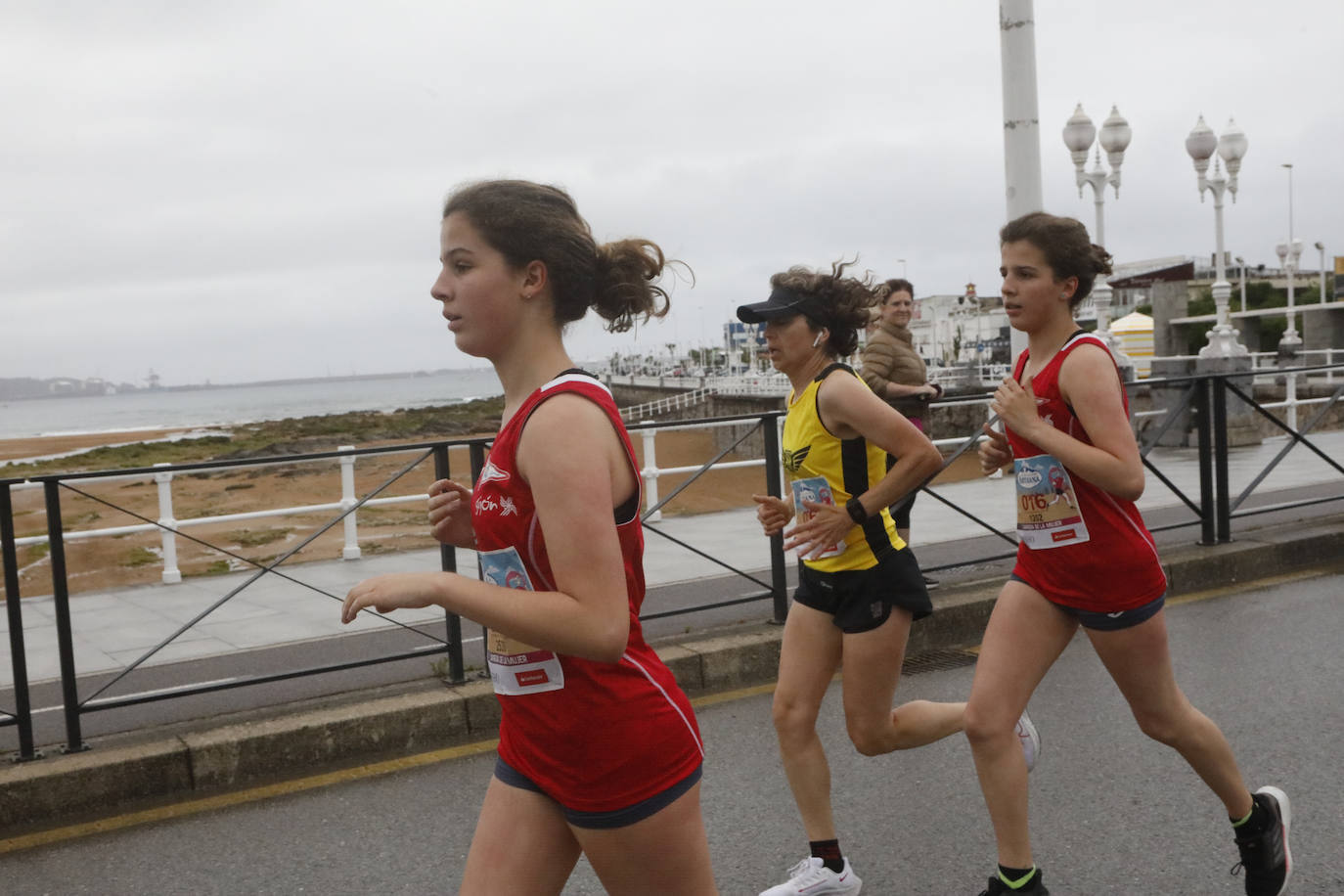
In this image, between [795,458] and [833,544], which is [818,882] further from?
[795,458]

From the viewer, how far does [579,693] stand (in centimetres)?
A: 201

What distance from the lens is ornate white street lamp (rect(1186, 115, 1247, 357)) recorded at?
20969mm

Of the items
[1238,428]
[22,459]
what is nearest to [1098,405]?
[1238,428]

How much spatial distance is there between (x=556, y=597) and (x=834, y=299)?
2.07m

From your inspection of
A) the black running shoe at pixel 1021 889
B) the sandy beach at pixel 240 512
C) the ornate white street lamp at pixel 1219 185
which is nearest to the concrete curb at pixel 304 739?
the sandy beach at pixel 240 512

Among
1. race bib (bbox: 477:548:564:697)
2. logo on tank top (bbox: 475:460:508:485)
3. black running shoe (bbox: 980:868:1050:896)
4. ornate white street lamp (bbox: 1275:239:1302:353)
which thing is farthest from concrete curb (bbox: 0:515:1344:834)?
ornate white street lamp (bbox: 1275:239:1302:353)

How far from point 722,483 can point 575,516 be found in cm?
2954

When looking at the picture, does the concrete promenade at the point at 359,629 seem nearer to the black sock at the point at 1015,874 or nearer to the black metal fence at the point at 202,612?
the black metal fence at the point at 202,612

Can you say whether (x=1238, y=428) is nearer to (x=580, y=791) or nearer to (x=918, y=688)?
(x=918, y=688)

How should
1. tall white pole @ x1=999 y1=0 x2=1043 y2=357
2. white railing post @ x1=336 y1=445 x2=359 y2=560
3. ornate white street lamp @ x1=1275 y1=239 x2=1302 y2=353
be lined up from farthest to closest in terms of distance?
1. ornate white street lamp @ x1=1275 y1=239 x2=1302 y2=353
2. tall white pole @ x1=999 y1=0 x2=1043 y2=357
3. white railing post @ x1=336 y1=445 x2=359 y2=560

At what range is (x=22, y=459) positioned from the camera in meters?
54.8

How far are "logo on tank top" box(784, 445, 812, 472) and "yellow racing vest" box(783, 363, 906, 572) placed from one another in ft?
0.05

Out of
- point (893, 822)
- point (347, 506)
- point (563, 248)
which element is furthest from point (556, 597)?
point (347, 506)

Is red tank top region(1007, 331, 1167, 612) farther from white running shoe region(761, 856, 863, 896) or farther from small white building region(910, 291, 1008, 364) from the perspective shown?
small white building region(910, 291, 1008, 364)
